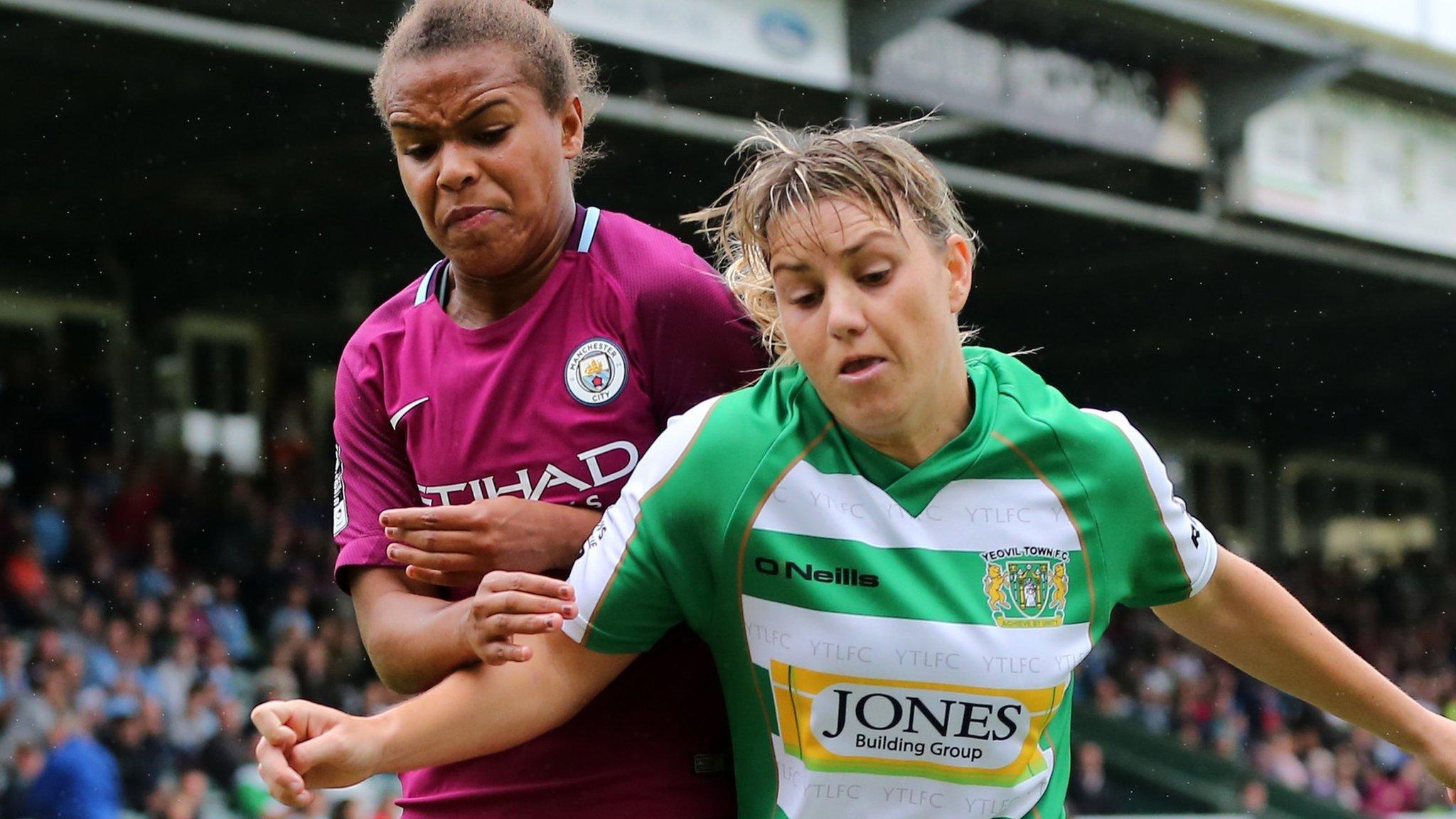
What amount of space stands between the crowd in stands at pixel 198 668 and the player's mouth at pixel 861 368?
8.94m

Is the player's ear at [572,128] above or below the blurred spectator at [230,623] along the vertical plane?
above

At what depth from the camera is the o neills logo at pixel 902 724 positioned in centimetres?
241

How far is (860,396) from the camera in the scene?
94.1 inches

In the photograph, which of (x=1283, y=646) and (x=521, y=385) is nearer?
(x=521, y=385)

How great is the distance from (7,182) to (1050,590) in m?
15.6

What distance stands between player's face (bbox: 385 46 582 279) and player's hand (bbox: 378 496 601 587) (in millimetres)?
403

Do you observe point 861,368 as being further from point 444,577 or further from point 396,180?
point 396,180

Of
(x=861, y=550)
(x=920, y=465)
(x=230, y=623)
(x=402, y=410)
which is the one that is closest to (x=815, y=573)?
(x=861, y=550)

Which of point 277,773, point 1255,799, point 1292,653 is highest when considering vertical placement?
point 1292,653

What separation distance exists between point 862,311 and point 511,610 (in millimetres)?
632

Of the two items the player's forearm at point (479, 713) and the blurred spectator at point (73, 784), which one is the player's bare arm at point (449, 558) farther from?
the blurred spectator at point (73, 784)

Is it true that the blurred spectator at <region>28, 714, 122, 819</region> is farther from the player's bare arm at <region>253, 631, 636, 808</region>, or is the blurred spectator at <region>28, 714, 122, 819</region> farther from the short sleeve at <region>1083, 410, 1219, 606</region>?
the short sleeve at <region>1083, 410, 1219, 606</region>

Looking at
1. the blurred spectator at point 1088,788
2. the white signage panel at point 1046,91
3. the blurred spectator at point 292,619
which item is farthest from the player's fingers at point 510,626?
the blurred spectator at point 1088,788

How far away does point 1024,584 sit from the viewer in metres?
2.47
